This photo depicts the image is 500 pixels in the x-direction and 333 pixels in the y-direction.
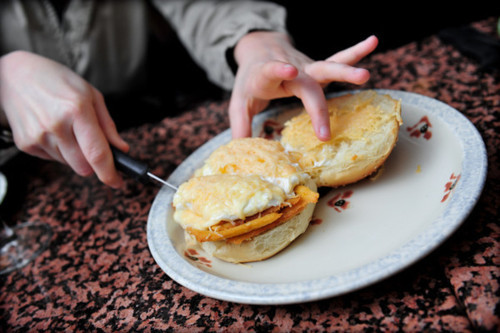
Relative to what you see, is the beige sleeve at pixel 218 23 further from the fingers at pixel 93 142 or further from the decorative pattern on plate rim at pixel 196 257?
the decorative pattern on plate rim at pixel 196 257

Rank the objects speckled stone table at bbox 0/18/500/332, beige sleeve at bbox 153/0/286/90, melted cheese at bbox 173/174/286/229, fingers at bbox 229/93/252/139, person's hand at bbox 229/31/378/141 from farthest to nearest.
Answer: beige sleeve at bbox 153/0/286/90 → fingers at bbox 229/93/252/139 → person's hand at bbox 229/31/378/141 → melted cheese at bbox 173/174/286/229 → speckled stone table at bbox 0/18/500/332

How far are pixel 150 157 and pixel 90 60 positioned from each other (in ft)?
2.16

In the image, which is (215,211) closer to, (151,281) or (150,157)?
(151,281)

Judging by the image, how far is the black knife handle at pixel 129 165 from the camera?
1.13 metres

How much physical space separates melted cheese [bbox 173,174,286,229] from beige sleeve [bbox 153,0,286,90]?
29.9 inches

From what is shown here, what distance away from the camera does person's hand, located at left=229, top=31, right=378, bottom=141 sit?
3.13 ft

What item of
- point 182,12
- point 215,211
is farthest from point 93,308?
point 182,12

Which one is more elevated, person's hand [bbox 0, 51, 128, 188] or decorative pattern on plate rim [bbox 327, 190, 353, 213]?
person's hand [bbox 0, 51, 128, 188]

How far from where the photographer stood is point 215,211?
33.6 inches

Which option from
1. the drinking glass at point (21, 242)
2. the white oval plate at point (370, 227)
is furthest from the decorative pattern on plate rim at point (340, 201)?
the drinking glass at point (21, 242)

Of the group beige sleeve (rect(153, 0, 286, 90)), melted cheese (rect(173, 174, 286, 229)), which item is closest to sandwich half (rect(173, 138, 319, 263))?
melted cheese (rect(173, 174, 286, 229))

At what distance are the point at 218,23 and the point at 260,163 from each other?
92 centimetres

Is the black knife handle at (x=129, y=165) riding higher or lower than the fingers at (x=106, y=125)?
lower

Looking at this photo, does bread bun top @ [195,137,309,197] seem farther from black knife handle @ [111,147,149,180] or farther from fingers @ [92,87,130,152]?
fingers @ [92,87,130,152]
